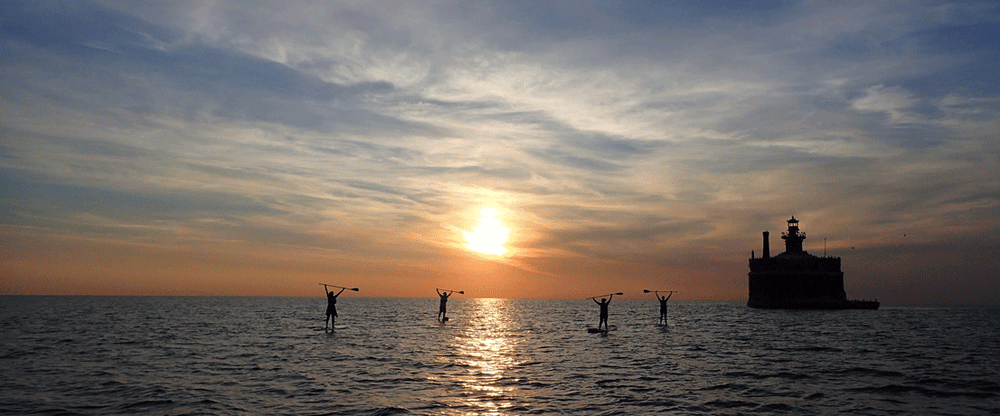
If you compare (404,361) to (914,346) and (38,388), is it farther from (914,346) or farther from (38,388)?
(914,346)

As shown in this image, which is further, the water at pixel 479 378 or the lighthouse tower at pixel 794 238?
the lighthouse tower at pixel 794 238

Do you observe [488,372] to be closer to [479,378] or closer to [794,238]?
[479,378]

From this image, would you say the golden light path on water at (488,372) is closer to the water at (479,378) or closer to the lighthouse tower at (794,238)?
the water at (479,378)

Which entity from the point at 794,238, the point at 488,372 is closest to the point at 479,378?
the point at 488,372

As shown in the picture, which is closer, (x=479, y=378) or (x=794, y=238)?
(x=479, y=378)

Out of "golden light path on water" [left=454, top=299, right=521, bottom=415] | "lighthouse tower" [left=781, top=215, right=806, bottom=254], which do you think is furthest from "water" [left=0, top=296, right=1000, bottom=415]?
"lighthouse tower" [left=781, top=215, right=806, bottom=254]

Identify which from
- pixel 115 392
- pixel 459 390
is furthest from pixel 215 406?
pixel 459 390

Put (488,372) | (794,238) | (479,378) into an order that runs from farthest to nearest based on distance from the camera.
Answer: (794,238) < (488,372) < (479,378)

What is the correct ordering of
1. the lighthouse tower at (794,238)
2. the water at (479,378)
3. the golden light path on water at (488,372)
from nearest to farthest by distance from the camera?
the water at (479,378)
the golden light path on water at (488,372)
the lighthouse tower at (794,238)

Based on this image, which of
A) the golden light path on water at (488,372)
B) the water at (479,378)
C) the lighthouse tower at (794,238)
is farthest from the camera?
the lighthouse tower at (794,238)

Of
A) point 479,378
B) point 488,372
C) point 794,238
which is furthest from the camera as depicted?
point 794,238

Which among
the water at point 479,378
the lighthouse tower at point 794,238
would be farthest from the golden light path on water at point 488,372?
the lighthouse tower at point 794,238

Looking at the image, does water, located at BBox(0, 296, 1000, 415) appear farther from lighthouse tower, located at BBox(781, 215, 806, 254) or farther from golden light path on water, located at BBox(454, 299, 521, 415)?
lighthouse tower, located at BBox(781, 215, 806, 254)

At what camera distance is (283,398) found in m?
20.0
